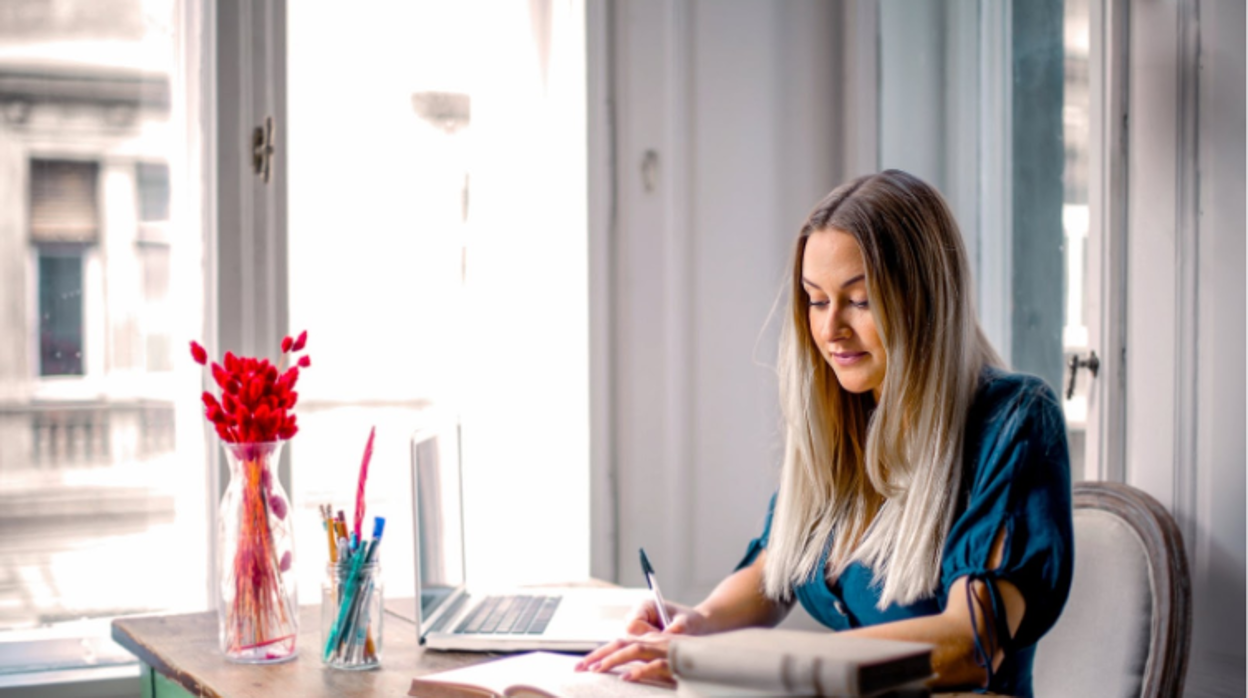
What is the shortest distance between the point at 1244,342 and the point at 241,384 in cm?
158

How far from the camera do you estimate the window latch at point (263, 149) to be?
2551mm

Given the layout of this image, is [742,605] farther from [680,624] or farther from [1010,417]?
[1010,417]

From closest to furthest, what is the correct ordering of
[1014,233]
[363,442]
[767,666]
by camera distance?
[767,666] < [363,442] < [1014,233]

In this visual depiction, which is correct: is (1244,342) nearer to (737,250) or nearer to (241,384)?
(737,250)

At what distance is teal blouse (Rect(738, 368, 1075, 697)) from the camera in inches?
51.6

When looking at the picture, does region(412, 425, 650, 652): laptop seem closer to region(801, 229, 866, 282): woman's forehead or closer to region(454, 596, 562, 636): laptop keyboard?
region(454, 596, 562, 636): laptop keyboard

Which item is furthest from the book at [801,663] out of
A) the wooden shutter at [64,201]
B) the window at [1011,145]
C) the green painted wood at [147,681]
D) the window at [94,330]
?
the wooden shutter at [64,201]

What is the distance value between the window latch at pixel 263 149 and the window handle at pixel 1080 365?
1709 millimetres

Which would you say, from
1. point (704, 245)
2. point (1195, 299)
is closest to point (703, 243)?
point (704, 245)

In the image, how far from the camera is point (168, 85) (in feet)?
8.29

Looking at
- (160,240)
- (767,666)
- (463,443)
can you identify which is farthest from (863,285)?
A: (160,240)

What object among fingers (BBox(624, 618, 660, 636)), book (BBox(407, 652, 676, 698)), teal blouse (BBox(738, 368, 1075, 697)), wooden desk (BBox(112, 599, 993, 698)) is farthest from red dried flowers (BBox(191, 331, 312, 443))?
teal blouse (BBox(738, 368, 1075, 697))

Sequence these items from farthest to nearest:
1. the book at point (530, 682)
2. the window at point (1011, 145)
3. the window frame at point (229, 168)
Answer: the window at point (1011, 145) < the window frame at point (229, 168) < the book at point (530, 682)

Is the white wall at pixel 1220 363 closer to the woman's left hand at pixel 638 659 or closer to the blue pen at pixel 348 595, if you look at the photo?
the woman's left hand at pixel 638 659
